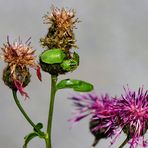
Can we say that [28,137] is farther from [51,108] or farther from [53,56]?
[53,56]

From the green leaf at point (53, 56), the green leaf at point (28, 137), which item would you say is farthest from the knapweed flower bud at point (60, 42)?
the green leaf at point (28, 137)

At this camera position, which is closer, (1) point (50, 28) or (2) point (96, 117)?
(2) point (96, 117)

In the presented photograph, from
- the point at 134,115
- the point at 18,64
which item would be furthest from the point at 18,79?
the point at 134,115

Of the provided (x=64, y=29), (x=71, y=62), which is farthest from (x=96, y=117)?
(x=64, y=29)

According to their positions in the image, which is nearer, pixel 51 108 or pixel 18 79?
pixel 51 108

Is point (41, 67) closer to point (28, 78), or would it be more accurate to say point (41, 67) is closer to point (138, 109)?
point (28, 78)

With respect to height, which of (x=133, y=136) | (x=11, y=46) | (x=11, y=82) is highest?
(x=11, y=46)
